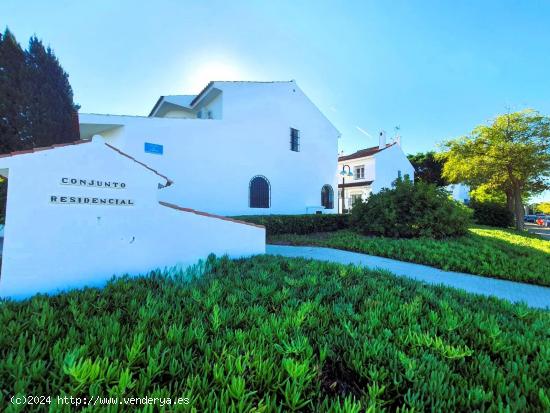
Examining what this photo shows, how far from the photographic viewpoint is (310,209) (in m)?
18.0

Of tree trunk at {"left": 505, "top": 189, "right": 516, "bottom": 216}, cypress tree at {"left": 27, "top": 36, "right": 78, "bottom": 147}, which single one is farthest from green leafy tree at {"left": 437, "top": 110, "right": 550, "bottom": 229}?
cypress tree at {"left": 27, "top": 36, "right": 78, "bottom": 147}

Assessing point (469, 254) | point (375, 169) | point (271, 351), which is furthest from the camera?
point (375, 169)

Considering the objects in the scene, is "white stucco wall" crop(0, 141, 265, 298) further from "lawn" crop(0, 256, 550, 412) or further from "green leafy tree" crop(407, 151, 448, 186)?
"green leafy tree" crop(407, 151, 448, 186)

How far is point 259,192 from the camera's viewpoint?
1606cm

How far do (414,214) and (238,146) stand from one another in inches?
368

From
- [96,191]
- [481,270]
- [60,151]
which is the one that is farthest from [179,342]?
[481,270]

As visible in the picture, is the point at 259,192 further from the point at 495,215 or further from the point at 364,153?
the point at 495,215

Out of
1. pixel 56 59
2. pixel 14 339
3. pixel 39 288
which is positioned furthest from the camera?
pixel 56 59

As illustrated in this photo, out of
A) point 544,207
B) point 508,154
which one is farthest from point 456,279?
point 544,207

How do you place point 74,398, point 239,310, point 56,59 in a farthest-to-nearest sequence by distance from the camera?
point 56,59 < point 239,310 < point 74,398

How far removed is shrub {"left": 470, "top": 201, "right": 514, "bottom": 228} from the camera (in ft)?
81.0

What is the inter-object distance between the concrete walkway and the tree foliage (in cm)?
2355

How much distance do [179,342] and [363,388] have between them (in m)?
1.56

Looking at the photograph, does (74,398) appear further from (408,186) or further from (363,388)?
(408,186)
